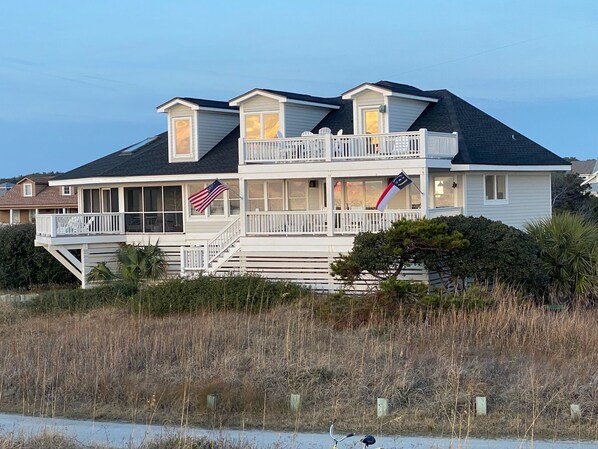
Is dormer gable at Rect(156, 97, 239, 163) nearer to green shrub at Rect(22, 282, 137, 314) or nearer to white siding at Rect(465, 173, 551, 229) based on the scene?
green shrub at Rect(22, 282, 137, 314)

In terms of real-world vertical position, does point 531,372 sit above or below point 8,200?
below

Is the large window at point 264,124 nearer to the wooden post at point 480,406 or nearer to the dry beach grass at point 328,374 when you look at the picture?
the dry beach grass at point 328,374

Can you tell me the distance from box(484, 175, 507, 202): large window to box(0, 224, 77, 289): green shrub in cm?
1702

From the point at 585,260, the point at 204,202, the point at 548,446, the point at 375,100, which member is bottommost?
the point at 548,446

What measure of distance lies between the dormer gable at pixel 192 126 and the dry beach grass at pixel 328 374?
16.3 metres

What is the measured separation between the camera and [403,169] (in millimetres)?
27891

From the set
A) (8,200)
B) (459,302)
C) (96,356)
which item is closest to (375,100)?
(459,302)

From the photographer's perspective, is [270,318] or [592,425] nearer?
[592,425]

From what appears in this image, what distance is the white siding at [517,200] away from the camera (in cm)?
3072

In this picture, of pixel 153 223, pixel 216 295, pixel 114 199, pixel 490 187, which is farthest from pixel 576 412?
pixel 114 199

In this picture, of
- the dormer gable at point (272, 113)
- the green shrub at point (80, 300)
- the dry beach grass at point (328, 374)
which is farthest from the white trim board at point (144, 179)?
the dry beach grass at point (328, 374)

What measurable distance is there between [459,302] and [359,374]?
784cm

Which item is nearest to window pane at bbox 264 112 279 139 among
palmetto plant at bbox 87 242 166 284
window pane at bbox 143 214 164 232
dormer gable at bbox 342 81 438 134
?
dormer gable at bbox 342 81 438 134

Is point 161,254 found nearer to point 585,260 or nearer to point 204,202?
point 204,202
